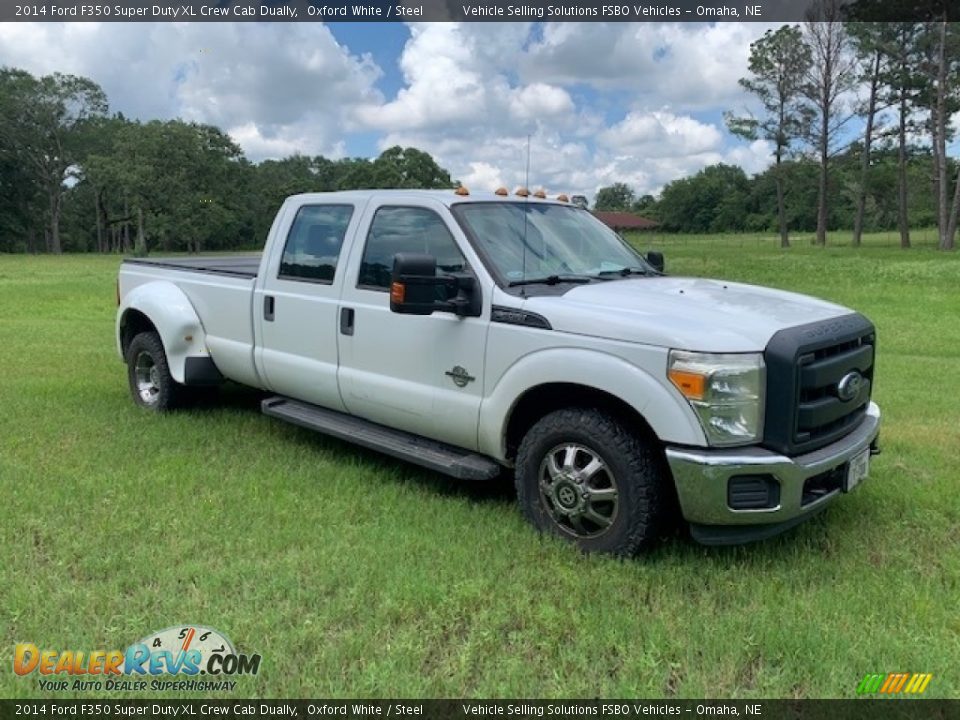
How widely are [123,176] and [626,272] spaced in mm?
66119

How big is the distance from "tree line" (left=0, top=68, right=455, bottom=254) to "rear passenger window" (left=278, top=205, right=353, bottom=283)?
56.0 meters

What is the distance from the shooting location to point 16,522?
14.1ft

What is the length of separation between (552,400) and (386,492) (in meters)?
1.26

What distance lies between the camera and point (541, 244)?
4.76m

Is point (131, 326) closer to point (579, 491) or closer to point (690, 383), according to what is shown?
point (579, 491)

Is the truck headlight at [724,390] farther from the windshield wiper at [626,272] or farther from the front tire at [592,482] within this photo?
the windshield wiper at [626,272]

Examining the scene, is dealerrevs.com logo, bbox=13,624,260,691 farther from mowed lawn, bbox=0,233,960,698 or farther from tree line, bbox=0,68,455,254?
tree line, bbox=0,68,455,254

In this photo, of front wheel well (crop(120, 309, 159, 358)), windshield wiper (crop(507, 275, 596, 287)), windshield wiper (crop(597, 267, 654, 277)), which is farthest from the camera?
front wheel well (crop(120, 309, 159, 358))

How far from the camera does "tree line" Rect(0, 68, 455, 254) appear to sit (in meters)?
64.9

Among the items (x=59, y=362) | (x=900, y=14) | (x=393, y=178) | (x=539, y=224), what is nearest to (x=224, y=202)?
(x=393, y=178)

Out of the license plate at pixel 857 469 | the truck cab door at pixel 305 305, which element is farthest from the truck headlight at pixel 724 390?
A: the truck cab door at pixel 305 305

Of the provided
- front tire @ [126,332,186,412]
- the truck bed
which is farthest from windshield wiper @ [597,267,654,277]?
front tire @ [126,332,186,412]

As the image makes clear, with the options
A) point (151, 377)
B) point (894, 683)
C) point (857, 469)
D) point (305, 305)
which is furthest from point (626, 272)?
point (151, 377)

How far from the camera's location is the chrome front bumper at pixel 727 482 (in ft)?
11.5
